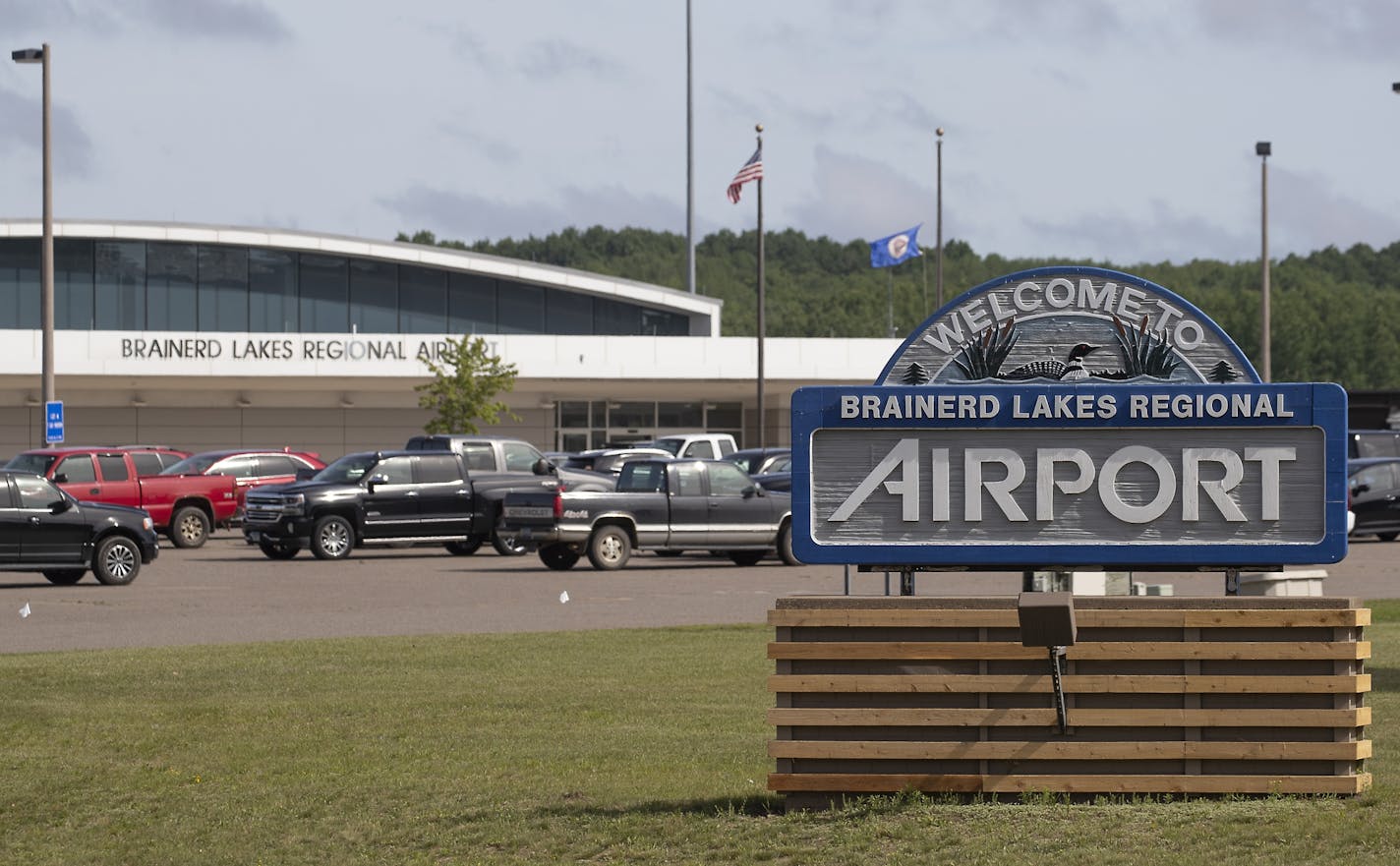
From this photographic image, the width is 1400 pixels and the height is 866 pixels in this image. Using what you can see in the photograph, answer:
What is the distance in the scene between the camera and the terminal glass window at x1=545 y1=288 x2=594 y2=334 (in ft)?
233

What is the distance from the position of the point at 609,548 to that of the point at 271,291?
4148 centimetres

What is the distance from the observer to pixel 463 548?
34.2 metres

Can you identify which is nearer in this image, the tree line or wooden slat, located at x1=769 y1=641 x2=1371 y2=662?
wooden slat, located at x1=769 y1=641 x2=1371 y2=662

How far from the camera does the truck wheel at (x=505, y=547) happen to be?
3195 cm

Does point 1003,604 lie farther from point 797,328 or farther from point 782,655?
point 797,328

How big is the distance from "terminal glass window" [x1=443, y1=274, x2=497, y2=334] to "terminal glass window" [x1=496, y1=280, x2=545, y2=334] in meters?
0.35

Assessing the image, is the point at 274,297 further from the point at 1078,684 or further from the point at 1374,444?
the point at 1078,684

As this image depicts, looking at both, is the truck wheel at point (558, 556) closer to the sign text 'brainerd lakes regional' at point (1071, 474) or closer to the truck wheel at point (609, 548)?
the truck wheel at point (609, 548)

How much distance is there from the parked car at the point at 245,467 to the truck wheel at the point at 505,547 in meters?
5.43

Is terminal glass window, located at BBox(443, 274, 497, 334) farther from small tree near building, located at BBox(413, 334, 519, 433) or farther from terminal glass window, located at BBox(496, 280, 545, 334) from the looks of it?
small tree near building, located at BBox(413, 334, 519, 433)

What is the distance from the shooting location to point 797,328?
118938mm

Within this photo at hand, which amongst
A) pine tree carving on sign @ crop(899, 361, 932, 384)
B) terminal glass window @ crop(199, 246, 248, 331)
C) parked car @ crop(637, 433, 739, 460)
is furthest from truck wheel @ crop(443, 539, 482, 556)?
terminal glass window @ crop(199, 246, 248, 331)

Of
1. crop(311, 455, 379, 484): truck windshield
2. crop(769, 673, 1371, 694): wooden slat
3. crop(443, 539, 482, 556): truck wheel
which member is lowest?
crop(443, 539, 482, 556): truck wheel

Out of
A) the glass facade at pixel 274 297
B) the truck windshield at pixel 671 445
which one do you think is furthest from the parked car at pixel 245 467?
the glass facade at pixel 274 297
